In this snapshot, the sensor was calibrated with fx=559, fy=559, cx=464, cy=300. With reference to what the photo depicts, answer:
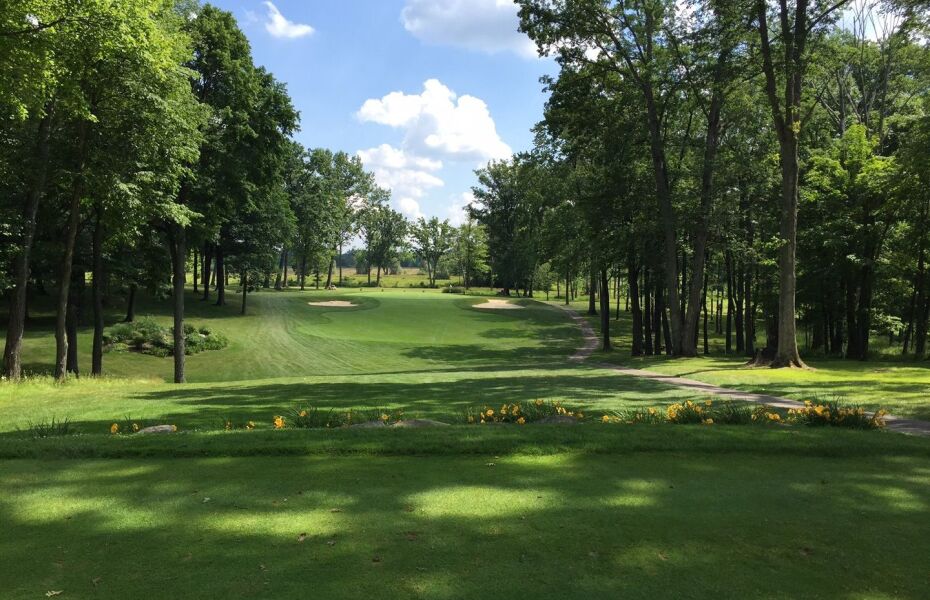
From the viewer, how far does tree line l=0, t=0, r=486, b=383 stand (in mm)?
13141

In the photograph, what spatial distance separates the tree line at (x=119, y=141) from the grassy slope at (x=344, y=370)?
4.36 m

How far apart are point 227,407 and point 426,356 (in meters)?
23.6

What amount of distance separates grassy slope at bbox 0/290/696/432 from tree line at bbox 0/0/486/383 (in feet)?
14.3

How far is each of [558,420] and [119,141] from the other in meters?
16.7

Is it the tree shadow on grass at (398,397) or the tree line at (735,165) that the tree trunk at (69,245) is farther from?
the tree line at (735,165)

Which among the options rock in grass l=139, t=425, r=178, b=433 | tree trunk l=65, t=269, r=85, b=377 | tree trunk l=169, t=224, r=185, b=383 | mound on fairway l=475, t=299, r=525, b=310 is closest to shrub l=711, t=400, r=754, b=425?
rock in grass l=139, t=425, r=178, b=433

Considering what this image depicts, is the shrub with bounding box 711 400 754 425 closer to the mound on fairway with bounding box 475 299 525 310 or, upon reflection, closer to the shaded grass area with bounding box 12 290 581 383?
the shaded grass area with bounding box 12 290 581 383

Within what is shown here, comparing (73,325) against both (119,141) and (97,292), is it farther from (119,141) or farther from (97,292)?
(119,141)

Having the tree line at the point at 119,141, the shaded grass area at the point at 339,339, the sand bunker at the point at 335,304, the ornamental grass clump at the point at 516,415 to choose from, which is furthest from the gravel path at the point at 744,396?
the sand bunker at the point at 335,304

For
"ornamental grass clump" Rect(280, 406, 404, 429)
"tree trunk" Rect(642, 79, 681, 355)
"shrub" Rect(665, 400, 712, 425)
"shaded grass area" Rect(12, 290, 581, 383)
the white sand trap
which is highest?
"tree trunk" Rect(642, 79, 681, 355)

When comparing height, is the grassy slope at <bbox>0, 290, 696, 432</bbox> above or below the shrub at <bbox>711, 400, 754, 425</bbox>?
below

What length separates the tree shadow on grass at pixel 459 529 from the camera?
3449 mm

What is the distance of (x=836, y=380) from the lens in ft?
55.0

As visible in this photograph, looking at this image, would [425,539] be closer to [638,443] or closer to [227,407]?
[638,443]
